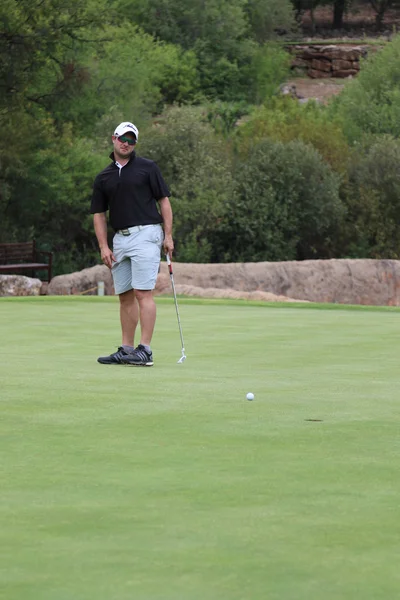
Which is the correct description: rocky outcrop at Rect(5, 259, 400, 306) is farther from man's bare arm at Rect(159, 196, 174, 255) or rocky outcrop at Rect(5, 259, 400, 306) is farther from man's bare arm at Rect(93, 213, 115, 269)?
man's bare arm at Rect(159, 196, 174, 255)

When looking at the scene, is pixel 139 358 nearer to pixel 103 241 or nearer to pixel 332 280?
pixel 103 241

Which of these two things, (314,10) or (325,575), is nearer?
(325,575)

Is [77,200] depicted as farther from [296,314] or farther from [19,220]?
[296,314]

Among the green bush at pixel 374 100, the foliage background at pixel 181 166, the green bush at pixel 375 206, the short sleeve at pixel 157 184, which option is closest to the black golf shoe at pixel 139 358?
the short sleeve at pixel 157 184

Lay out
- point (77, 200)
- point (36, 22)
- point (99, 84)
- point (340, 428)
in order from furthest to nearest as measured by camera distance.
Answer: point (99, 84), point (77, 200), point (36, 22), point (340, 428)

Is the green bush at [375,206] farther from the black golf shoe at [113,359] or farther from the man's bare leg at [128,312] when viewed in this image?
the black golf shoe at [113,359]

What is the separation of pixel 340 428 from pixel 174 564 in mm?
2950

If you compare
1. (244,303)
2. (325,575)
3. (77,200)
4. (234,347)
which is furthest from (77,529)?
(77,200)

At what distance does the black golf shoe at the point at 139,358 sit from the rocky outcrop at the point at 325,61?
91.9 metres

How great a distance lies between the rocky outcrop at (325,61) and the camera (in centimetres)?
10062

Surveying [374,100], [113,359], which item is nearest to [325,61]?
[374,100]

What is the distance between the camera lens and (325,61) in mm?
101000

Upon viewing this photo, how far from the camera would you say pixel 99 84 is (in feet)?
175

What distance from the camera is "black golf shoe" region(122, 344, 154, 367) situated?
10.6 metres
